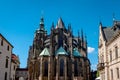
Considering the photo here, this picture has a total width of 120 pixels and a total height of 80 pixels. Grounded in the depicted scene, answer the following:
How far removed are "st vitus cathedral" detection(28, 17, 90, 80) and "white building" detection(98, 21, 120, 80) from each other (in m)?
28.0

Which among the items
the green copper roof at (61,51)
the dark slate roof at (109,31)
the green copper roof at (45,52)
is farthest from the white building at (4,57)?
the green copper roof at (61,51)

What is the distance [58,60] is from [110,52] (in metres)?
35.4

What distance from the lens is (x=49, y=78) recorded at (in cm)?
6719

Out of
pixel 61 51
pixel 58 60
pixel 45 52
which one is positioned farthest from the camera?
pixel 45 52

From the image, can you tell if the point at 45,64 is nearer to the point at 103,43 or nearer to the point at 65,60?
the point at 65,60

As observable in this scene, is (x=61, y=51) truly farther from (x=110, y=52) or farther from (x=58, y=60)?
(x=110, y=52)

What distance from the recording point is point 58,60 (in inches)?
2744

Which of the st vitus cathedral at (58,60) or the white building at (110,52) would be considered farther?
the st vitus cathedral at (58,60)

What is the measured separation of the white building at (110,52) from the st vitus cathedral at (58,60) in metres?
28.0

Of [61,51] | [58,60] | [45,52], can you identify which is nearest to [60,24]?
[61,51]

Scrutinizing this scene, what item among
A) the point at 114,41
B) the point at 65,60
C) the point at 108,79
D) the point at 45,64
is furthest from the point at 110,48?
the point at 45,64

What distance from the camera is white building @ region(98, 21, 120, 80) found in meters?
32.3

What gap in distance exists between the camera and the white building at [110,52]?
32281 mm

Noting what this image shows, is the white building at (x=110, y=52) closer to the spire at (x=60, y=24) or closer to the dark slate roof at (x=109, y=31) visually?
the dark slate roof at (x=109, y=31)
